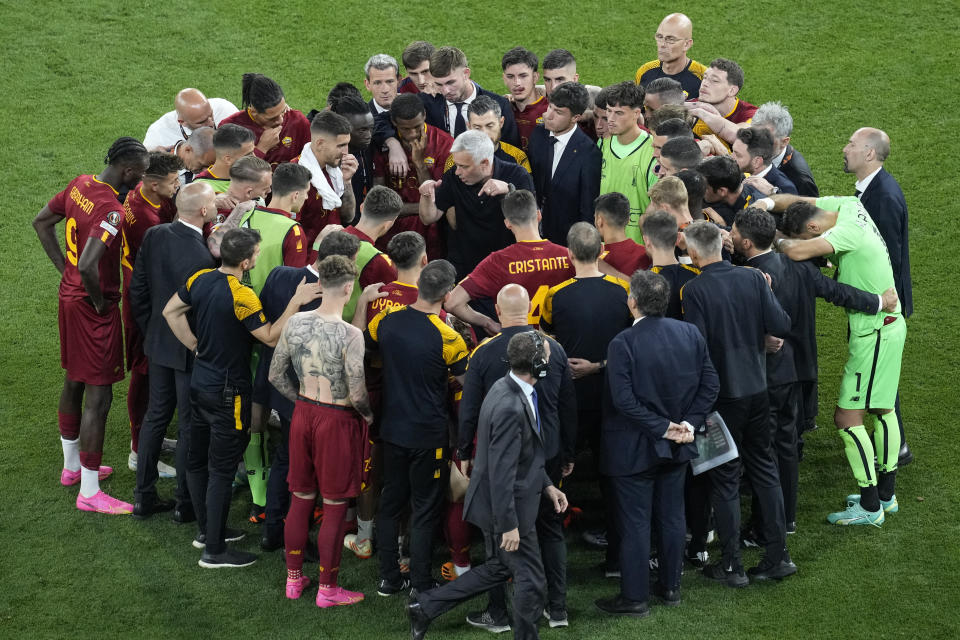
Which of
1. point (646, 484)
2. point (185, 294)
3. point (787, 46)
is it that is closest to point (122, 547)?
point (185, 294)

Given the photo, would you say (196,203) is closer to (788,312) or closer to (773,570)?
(788,312)

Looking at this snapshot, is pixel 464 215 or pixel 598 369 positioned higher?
pixel 464 215

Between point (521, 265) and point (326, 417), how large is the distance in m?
1.34

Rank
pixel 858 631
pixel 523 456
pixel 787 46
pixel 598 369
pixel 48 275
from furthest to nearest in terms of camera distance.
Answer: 1. pixel 787 46
2. pixel 48 275
3. pixel 598 369
4. pixel 858 631
5. pixel 523 456

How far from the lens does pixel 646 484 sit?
555cm

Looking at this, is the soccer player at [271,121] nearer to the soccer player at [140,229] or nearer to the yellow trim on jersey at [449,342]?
the soccer player at [140,229]

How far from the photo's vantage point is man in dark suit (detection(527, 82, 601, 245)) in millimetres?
7164

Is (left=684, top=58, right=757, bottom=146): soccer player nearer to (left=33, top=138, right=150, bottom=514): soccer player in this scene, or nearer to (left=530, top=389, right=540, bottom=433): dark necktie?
(left=530, top=389, right=540, bottom=433): dark necktie

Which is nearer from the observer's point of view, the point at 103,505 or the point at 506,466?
the point at 506,466

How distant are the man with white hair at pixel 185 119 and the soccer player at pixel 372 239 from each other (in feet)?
7.68

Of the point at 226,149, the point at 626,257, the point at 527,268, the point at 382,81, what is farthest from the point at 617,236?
the point at 382,81

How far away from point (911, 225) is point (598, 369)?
5121 millimetres

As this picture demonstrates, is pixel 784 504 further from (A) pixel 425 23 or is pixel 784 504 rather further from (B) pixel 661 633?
(A) pixel 425 23

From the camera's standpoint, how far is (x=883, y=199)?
699 centimetres
